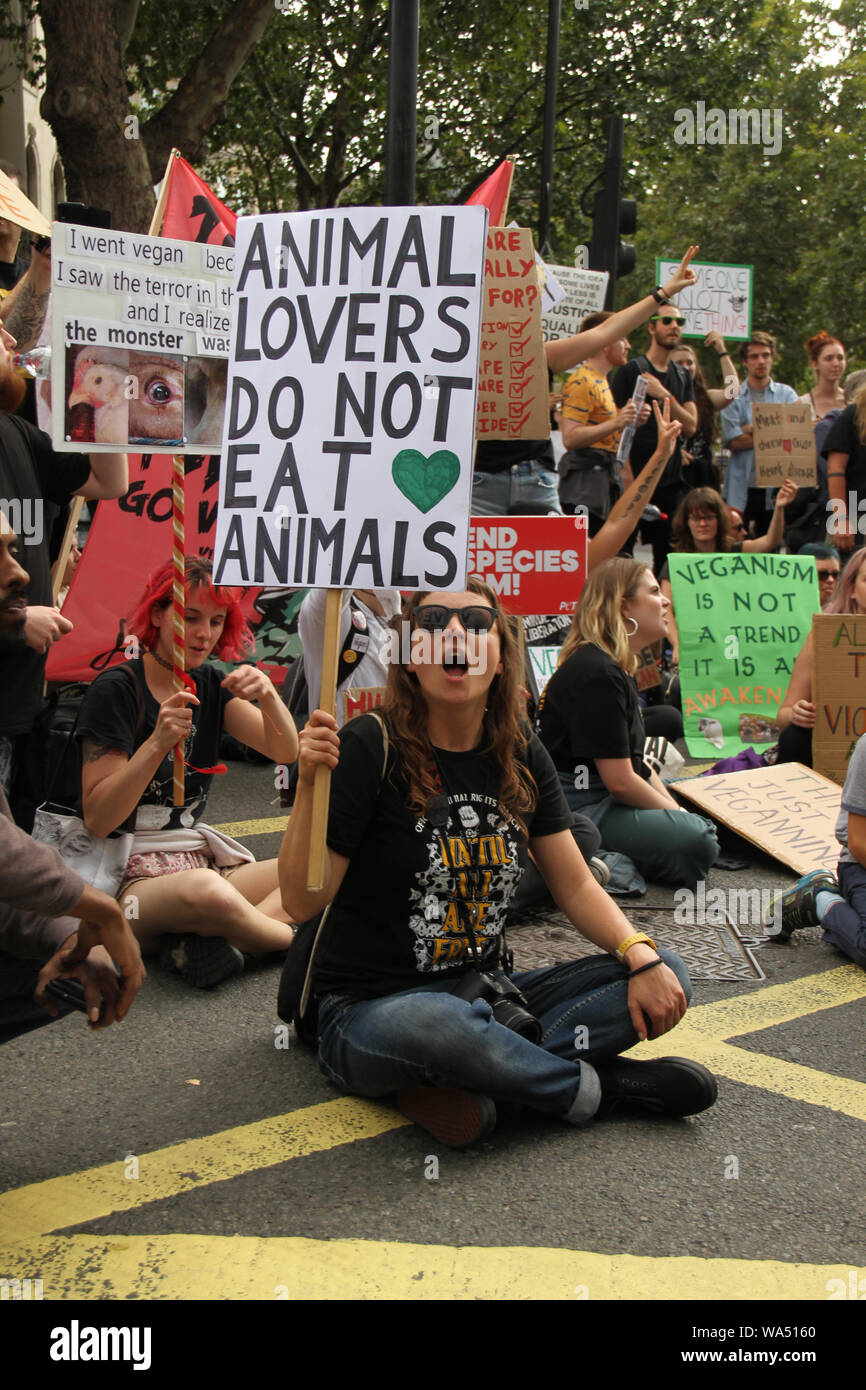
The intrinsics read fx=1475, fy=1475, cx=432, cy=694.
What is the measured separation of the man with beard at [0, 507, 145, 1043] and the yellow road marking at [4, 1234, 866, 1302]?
0.44 meters

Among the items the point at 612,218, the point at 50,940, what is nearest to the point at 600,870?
the point at 50,940

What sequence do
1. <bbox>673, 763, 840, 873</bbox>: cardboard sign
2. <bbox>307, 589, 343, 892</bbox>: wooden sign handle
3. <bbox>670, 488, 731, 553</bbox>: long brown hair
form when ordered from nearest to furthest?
<bbox>307, 589, 343, 892</bbox>: wooden sign handle
<bbox>673, 763, 840, 873</bbox>: cardboard sign
<bbox>670, 488, 731, 553</bbox>: long brown hair

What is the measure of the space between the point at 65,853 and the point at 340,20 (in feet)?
61.3

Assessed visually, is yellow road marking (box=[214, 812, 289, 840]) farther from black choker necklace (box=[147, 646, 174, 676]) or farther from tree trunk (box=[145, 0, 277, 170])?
tree trunk (box=[145, 0, 277, 170])

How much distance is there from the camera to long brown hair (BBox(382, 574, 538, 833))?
340cm

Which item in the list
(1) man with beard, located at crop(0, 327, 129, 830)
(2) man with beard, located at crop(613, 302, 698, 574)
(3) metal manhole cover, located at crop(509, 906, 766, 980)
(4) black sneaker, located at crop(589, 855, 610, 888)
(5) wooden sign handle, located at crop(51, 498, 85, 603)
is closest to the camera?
(1) man with beard, located at crop(0, 327, 129, 830)

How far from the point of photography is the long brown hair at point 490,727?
3.40 meters

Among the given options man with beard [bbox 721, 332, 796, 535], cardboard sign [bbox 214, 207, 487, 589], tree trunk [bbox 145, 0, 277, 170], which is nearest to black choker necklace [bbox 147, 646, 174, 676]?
cardboard sign [bbox 214, 207, 487, 589]

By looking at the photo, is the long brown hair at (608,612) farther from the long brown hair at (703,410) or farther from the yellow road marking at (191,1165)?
the long brown hair at (703,410)

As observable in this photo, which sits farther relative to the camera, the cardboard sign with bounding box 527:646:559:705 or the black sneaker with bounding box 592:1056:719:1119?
the cardboard sign with bounding box 527:646:559:705

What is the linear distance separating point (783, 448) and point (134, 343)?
6055 millimetres

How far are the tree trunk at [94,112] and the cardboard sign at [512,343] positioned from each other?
569cm

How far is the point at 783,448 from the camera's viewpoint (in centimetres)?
957

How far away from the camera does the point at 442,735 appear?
349cm
